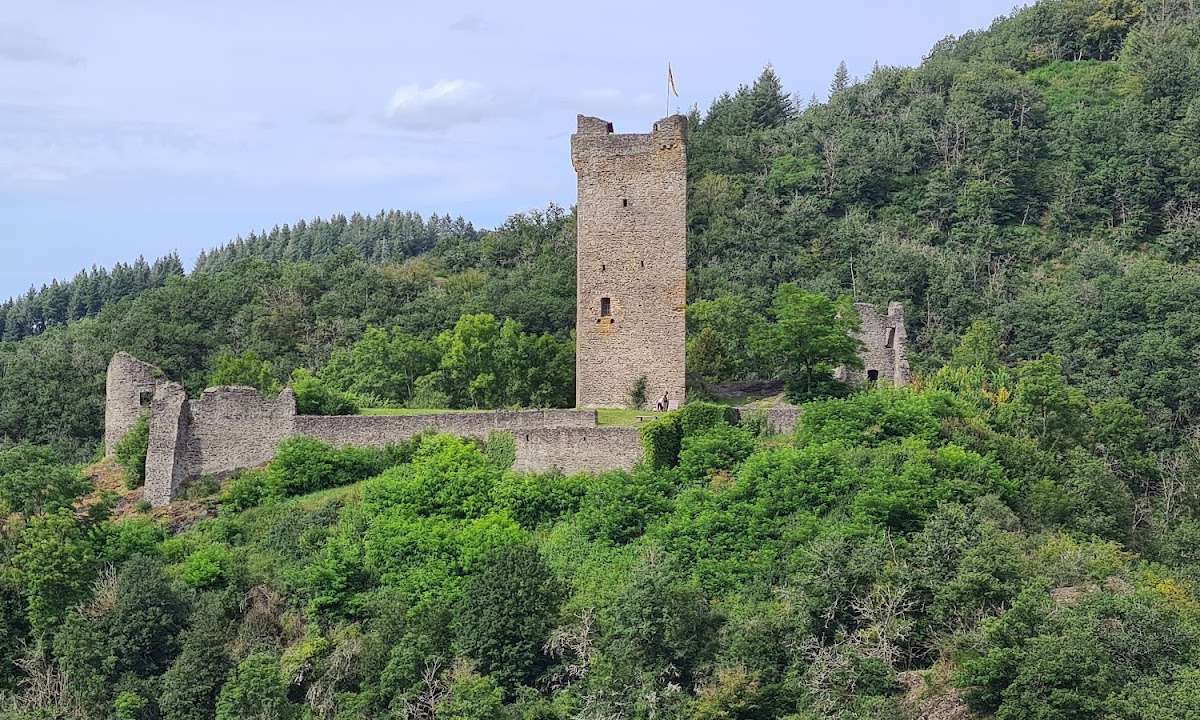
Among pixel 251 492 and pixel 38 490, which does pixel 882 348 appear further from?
pixel 38 490

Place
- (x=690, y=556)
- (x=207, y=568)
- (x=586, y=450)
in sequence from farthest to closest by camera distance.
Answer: (x=586, y=450) → (x=207, y=568) → (x=690, y=556)

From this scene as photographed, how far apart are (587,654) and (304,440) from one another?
10588 millimetres

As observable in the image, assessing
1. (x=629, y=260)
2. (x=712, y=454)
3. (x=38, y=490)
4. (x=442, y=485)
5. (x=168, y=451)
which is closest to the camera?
(x=712, y=454)

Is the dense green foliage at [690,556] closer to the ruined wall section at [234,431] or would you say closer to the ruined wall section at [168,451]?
the ruined wall section at [234,431]

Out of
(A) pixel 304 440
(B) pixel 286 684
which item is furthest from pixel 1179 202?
(B) pixel 286 684

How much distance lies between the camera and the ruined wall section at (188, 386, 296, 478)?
126 ft

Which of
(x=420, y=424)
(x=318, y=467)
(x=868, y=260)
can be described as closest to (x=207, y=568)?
(x=318, y=467)

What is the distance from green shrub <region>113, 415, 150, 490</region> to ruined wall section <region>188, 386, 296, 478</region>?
154cm

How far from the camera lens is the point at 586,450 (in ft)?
117

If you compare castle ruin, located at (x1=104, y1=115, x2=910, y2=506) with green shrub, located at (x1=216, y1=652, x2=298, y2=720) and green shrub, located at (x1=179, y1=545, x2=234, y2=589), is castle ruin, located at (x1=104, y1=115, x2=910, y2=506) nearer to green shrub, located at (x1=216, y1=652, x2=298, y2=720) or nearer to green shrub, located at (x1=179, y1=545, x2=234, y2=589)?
green shrub, located at (x1=179, y1=545, x2=234, y2=589)

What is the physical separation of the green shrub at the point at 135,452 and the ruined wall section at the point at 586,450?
978 centimetres

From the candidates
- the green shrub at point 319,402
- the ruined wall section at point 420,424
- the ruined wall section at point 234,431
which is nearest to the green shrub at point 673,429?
the ruined wall section at point 420,424

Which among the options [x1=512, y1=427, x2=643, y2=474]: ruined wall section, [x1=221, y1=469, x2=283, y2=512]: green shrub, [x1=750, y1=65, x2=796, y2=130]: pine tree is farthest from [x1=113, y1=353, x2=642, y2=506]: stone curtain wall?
[x1=750, y1=65, x2=796, y2=130]: pine tree

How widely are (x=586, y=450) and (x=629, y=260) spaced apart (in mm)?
5397
